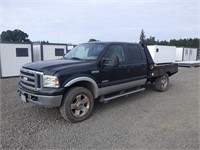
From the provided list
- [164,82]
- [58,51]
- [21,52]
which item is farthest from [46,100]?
[58,51]

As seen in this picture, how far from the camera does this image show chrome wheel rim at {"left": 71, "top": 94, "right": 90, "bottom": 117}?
158 inches

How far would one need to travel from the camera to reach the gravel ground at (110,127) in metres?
3.12

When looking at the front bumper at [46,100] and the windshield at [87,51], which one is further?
the windshield at [87,51]

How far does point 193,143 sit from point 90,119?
7.39 ft

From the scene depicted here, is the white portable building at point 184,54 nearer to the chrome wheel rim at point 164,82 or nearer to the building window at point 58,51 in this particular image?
the building window at point 58,51

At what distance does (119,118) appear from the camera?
425 cm

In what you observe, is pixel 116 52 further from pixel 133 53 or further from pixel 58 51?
pixel 58 51

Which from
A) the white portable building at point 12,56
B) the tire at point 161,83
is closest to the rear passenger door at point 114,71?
the tire at point 161,83

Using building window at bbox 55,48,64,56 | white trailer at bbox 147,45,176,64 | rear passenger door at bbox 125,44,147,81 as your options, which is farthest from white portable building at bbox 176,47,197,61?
rear passenger door at bbox 125,44,147,81

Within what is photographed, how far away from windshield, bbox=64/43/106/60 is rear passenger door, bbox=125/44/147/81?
3.28ft

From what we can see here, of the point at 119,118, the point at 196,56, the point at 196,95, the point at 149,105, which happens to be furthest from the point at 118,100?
the point at 196,56

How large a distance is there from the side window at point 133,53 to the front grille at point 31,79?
2.76 metres

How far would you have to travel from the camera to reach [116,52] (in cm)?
498

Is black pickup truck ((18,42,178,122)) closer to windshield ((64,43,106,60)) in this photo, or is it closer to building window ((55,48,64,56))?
Result: windshield ((64,43,106,60))
